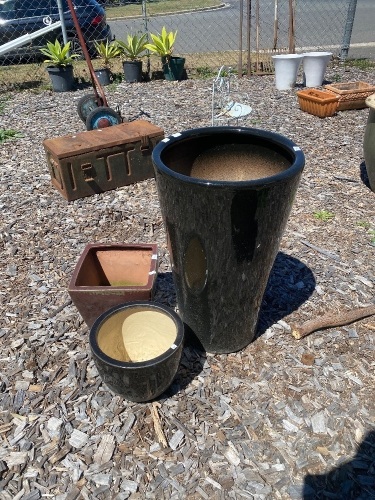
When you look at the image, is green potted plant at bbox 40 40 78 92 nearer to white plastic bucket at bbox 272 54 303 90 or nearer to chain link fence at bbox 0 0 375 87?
chain link fence at bbox 0 0 375 87

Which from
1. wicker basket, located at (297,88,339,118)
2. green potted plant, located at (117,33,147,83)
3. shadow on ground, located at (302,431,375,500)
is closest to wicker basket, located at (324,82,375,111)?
wicker basket, located at (297,88,339,118)

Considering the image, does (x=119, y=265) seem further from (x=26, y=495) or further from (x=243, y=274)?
(x=26, y=495)

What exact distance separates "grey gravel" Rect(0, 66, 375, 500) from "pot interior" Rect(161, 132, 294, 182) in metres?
0.90

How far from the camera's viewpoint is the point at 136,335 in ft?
7.69

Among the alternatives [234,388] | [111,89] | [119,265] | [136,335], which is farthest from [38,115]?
[234,388]

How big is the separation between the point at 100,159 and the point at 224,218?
2.48 metres

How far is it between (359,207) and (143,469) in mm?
2964

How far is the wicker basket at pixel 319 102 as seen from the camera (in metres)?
5.83

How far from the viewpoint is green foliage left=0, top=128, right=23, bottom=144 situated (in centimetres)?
555

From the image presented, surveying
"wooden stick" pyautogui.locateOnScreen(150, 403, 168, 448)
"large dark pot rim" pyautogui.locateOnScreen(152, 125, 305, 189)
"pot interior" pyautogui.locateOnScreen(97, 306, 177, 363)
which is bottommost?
"wooden stick" pyautogui.locateOnScreen(150, 403, 168, 448)

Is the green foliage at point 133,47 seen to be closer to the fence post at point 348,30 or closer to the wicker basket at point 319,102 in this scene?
the wicker basket at point 319,102

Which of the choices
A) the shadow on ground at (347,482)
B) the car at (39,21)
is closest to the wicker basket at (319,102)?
the shadow on ground at (347,482)

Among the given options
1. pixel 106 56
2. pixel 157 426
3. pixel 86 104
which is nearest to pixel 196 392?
pixel 157 426

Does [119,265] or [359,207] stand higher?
[119,265]
